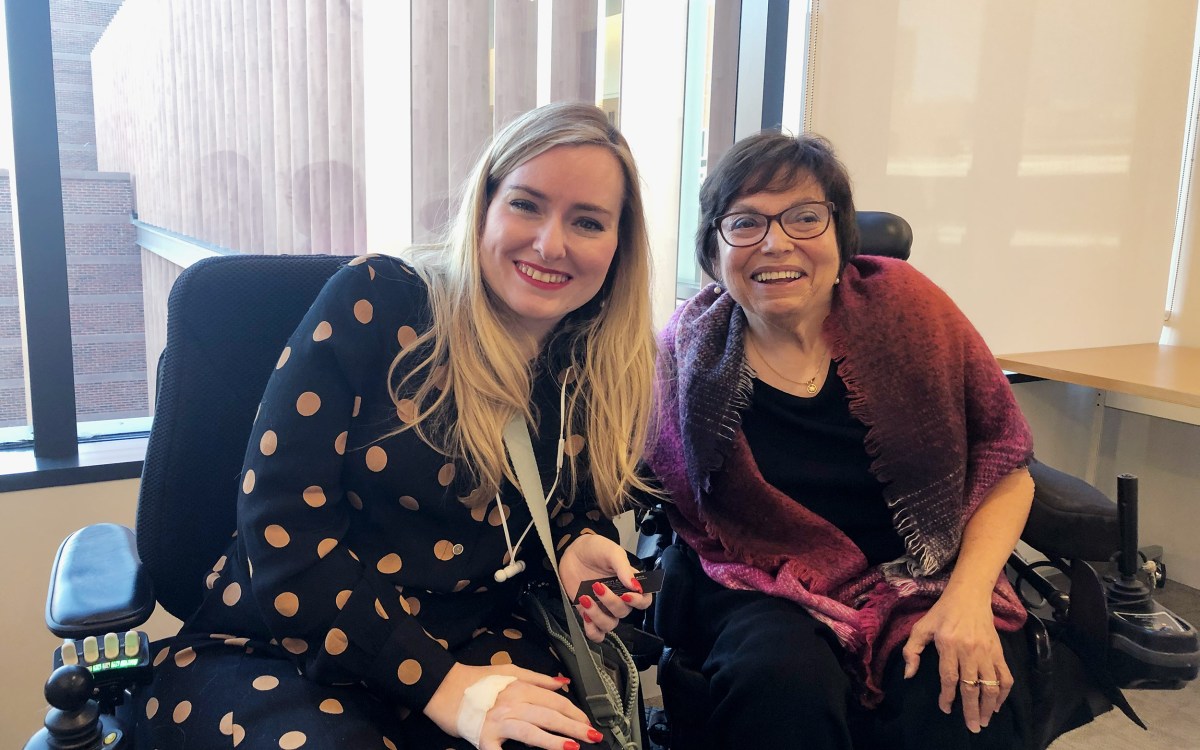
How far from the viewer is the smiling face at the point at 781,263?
4.56 feet

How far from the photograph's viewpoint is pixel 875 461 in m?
1.38

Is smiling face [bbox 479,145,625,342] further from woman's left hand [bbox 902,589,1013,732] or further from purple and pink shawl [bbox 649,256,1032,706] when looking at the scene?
woman's left hand [bbox 902,589,1013,732]

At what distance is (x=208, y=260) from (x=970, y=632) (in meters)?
1.20

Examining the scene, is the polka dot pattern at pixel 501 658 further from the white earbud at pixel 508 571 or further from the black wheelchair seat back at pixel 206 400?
the black wheelchair seat back at pixel 206 400

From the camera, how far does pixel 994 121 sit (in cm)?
248

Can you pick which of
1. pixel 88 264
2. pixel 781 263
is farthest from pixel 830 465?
pixel 88 264

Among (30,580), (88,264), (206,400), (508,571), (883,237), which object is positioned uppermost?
(883,237)

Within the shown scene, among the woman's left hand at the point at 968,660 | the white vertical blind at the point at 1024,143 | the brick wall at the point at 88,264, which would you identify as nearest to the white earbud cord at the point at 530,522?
the woman's left hand at the point at 968,660

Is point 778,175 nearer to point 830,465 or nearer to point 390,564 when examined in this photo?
point 830,465

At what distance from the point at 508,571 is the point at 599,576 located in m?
0.13

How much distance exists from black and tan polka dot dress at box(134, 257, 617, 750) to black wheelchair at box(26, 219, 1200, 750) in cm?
7

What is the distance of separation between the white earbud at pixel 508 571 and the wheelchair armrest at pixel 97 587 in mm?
412

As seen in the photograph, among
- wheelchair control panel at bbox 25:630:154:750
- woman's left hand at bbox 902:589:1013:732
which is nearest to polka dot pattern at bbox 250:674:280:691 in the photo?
wheelchair control panel at bbox 25:630:154:750

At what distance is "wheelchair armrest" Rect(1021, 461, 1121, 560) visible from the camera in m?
1.29
